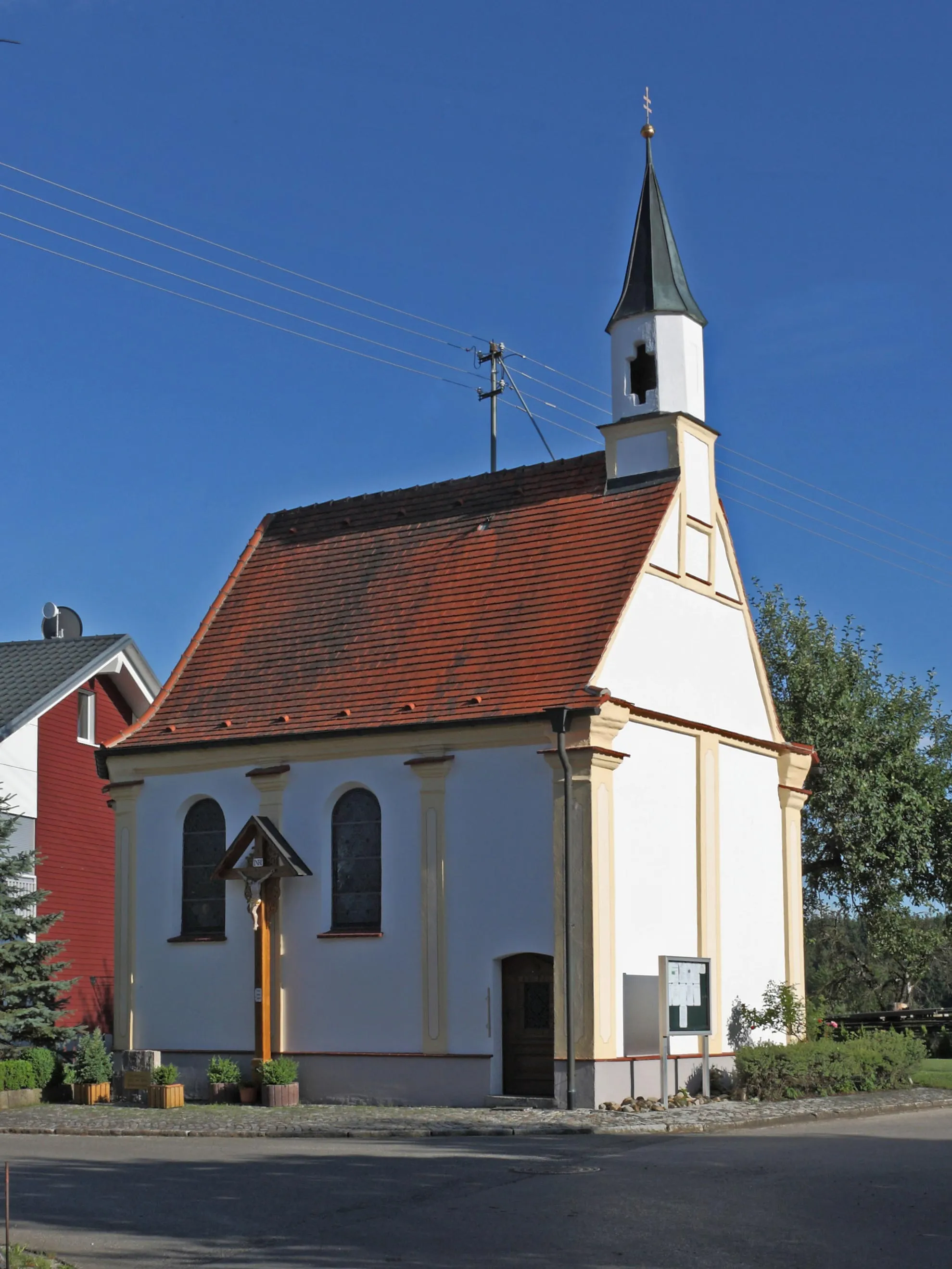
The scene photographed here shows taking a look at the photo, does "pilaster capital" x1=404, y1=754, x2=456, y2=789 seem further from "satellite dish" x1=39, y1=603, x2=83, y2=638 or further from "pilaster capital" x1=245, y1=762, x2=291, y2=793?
"satellite dish" x1=39, y1=603, x2=83, y2=638

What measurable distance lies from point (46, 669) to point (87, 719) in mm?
1514

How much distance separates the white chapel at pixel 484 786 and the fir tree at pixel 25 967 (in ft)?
5.83

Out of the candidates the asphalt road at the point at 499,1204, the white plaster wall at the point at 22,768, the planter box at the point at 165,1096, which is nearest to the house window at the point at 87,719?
the white plaster wall at the point at 22,768

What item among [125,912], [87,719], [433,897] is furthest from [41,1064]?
[87,719]

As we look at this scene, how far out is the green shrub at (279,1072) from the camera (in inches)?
966

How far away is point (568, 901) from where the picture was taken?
23.2 m

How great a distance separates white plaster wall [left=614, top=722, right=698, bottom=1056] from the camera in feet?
78.5

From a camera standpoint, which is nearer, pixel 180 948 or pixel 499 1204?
pixel 499 1204

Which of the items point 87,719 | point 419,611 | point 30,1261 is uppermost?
point 419,611

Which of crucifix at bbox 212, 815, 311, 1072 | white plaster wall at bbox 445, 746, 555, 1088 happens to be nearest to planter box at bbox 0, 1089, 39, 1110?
crucifix at bbox 212, 815, 311, 1072

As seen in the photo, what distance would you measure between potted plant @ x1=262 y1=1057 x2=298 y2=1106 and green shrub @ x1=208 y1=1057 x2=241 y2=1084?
2.23ft

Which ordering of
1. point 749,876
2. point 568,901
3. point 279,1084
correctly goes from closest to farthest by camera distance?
point 568,901
point 279,1084
point 749,876

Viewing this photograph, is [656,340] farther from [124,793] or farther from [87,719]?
[87,719]

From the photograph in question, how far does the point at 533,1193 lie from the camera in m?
13.5
